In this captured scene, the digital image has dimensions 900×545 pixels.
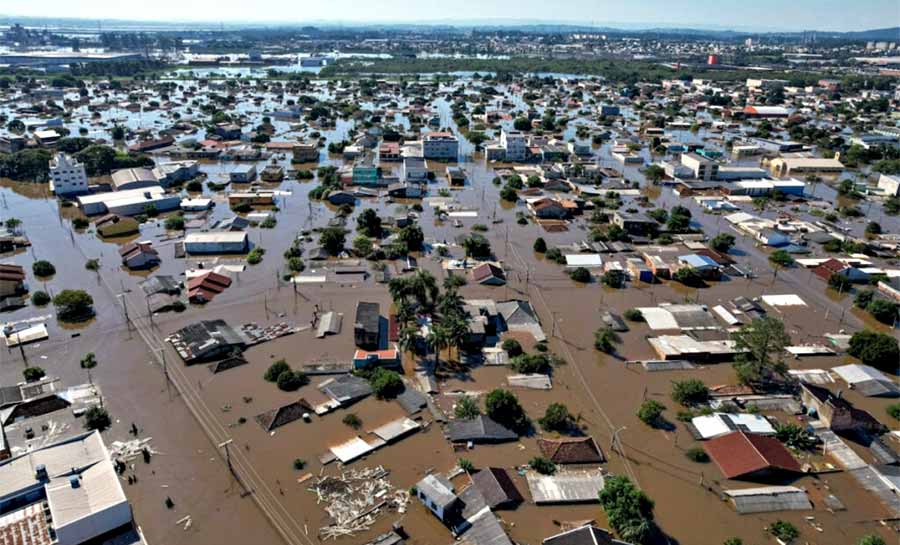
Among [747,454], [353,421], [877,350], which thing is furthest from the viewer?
[877,350]

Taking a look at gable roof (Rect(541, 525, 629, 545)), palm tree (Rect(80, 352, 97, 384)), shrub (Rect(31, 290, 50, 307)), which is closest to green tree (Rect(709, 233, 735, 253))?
gable roof (Rect(541, 525, 629, 545))

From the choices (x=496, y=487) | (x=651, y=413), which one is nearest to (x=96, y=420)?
(x=496, y=487)

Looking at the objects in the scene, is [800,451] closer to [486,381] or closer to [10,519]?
[486,381]

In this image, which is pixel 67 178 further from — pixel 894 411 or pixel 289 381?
pixel 894 411

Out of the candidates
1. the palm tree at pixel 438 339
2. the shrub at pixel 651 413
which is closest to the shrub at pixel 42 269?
the palm tree at pixel 438 339

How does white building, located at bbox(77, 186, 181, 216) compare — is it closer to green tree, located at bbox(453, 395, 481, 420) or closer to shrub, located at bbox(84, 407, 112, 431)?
shrub, located at bbox(84, 407, 112, 431)
